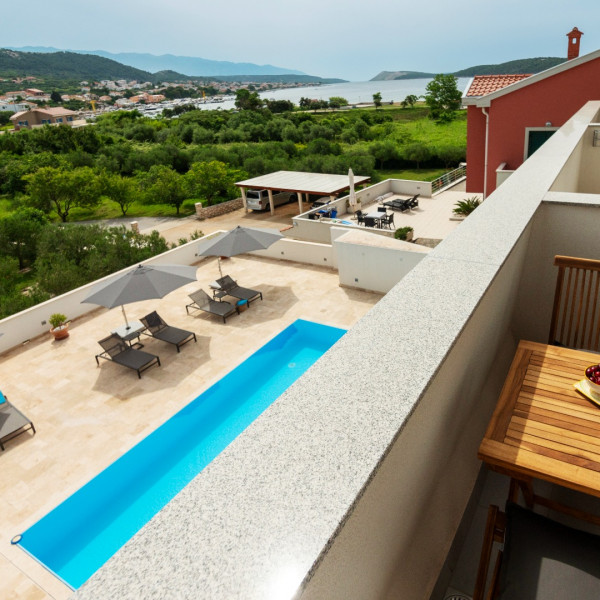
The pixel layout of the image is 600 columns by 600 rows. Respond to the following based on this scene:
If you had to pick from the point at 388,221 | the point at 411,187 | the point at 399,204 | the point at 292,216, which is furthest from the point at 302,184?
the point at 388,221

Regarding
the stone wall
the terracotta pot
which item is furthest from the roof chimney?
the stone wall

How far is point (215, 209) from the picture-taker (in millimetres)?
31656

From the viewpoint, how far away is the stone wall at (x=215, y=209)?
31.5 m

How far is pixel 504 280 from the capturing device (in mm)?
3234

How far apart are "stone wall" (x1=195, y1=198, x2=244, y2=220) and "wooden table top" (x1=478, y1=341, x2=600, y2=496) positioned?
30.4 meters

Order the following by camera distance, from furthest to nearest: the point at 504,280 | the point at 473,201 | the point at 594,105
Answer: the point at 473,201
the point at 594,105
the point at 504,280

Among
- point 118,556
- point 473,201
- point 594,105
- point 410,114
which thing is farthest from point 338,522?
point 410,114

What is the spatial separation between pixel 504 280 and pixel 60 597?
6.83 m

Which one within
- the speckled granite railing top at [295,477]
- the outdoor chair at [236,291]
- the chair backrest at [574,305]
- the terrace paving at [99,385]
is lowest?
the terrace paving at [99,385]

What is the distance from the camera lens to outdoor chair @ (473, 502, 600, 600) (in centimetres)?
192

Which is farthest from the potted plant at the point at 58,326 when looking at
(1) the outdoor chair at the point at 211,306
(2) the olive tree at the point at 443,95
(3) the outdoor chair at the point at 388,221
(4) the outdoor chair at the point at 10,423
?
(2) the olive tree at the point at 443,95

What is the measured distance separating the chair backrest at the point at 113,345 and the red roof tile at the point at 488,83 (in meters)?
14.0

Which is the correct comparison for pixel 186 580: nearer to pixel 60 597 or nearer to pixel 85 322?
pixel 60 597

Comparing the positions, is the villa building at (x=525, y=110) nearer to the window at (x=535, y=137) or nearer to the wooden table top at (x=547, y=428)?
the window at (x=535, y=137)
